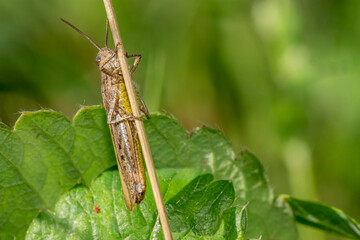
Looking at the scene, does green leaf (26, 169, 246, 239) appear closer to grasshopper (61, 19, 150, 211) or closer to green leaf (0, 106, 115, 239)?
grasshopper (61, 19, 150, 211)

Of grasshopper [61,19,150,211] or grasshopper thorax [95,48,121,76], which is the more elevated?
grasshopper thorax [95,48,121,76]

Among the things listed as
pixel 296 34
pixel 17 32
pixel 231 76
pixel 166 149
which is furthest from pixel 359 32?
pixel 17 32

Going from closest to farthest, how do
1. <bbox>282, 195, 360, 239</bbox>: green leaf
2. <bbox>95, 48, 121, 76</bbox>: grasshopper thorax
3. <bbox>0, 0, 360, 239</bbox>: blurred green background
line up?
1. <bbox>282, 195, 360, 239</bbox>: green leaf
2. <bbox>95, 48, 121, 76</bbox>: grasshopper thorax
3. <bbox>0, 0, 360, 239</bbox>: blurred green background

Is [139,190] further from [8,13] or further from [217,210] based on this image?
[8,13]

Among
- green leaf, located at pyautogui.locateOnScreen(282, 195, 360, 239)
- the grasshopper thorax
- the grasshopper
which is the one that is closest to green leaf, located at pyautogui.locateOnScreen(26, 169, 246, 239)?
the grasshopper

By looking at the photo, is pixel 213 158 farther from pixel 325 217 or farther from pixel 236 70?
pixel 236 70

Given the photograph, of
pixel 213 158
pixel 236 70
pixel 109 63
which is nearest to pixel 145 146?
pixel 213 158

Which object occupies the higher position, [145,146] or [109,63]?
[109,63]
